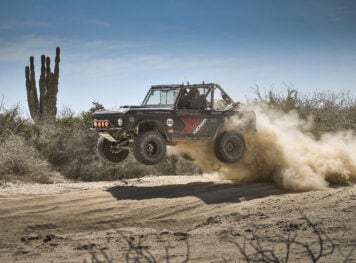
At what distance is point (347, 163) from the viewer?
13.1 m

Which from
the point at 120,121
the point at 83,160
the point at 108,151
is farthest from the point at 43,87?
the point at 120,121

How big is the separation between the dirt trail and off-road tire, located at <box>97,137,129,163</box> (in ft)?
2.80

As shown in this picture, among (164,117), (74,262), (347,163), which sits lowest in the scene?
(74,262)

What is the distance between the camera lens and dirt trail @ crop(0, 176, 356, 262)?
7.27 metres

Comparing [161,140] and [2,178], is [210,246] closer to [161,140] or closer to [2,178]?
[161,140]

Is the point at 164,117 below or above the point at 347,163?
above

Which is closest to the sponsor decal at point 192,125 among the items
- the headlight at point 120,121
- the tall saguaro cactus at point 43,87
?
the headlight at point 120,121

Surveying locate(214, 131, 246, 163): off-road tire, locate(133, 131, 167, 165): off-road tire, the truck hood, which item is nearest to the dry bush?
the truck hood

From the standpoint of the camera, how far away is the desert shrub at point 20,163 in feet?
45.2

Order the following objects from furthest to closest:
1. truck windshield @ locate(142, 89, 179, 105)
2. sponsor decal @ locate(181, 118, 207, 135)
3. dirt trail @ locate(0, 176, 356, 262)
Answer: truck windshield @ locate(142, 89, 179, 105)
sponsor decal @ locate(181, 118, 207, 135)
dirt trail @ locate(0, 176, 356, 262)

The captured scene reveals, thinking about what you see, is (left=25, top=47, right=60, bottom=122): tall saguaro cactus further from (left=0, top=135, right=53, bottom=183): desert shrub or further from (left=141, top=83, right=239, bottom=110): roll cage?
(left=141, top=83, right=239, bottom=110): roll cage

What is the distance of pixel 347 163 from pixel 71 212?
7.10 m

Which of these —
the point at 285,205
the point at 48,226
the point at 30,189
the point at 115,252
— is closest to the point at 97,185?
the point at 30,189

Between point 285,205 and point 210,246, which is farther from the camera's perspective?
point 285,205
